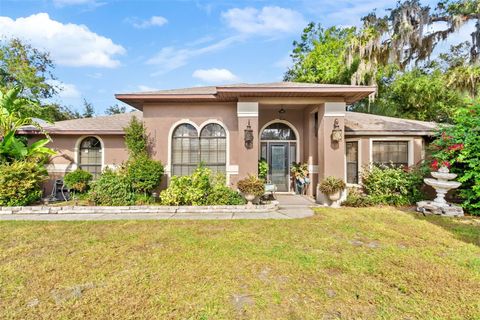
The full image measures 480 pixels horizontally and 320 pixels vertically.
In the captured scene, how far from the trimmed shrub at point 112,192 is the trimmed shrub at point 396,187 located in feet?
27.5

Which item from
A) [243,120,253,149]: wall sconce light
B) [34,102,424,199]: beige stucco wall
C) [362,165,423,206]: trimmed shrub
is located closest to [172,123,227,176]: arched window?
[34,102,424,199]: beige stucco wall

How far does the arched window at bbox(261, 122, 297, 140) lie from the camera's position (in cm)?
1005

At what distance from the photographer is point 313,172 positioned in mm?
9344

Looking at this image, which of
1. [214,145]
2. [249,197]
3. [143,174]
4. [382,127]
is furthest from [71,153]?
[382,127]

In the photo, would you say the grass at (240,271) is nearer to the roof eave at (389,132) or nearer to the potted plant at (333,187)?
the potted plant at (333,187)

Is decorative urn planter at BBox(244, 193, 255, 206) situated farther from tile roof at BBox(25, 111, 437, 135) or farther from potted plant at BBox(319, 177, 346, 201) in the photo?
tile roof at BBox(25, 111, 437, 135)

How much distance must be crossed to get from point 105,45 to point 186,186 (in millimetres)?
14799

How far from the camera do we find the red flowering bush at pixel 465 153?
22.4ft

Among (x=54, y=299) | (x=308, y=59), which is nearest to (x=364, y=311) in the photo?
(x=54, y=299)

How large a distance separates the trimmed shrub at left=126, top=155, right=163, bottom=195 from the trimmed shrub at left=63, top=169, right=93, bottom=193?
7.61 ft

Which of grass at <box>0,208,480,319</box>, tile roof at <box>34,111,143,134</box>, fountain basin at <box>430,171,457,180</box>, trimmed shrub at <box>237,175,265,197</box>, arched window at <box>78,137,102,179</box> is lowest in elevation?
grass at <box>0,208,480,319</box>

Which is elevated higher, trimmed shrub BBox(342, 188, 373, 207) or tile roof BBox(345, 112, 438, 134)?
tile roof BBox(345, 112, 438, 134)

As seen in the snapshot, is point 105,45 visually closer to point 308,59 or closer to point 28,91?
point 28,91

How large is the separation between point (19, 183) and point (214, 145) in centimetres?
631
